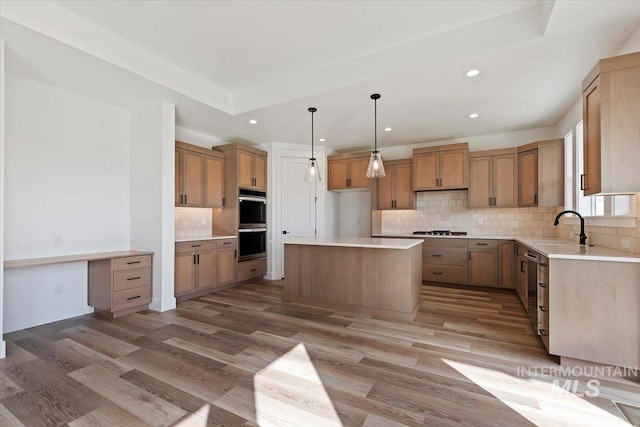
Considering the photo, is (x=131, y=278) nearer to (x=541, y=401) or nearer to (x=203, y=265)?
(x=203, y=265)

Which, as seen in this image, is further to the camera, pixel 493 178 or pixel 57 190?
pixel 493 178

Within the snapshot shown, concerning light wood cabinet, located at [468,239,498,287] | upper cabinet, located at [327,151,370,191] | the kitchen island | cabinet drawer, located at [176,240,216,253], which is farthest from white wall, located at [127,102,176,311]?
light wood cabinet, located at [468,239,498,287]

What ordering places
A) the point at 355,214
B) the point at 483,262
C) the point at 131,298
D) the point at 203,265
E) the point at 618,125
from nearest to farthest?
the point at 618,125, the point at 131,298, the point at 203,265, the point at 483,262, the point at 355,214

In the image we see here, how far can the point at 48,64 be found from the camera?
2896mm

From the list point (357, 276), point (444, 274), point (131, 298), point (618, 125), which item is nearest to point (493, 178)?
point (444, 274)

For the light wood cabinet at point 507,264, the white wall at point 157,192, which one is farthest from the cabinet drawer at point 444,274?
the white wall at point 157,192

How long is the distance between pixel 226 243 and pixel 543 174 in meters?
5.10

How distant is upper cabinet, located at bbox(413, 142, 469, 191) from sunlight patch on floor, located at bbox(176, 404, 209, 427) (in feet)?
15.5

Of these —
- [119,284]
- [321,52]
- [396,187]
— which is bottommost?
[119,284]

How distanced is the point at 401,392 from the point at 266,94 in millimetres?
3595

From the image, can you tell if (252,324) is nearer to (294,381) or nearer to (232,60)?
(294,381)

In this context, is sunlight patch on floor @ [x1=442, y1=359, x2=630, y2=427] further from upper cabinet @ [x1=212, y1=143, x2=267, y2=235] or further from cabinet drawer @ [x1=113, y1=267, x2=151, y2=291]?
upper cabinet @ [x1=212, y1=143, x2=267, y2=235]

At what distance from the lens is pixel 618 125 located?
2.14 m

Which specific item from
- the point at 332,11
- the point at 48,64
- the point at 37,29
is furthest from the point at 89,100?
the point at 332,11
